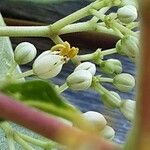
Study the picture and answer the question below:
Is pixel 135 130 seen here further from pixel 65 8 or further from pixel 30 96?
pixel 65 8

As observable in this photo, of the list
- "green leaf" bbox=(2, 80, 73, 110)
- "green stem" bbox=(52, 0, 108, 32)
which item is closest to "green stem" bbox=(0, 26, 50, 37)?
"green stem" bbox=(52, 0, 108, 32)

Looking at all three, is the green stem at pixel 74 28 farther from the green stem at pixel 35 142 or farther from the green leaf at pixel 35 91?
the green leaf at pixel 35 91

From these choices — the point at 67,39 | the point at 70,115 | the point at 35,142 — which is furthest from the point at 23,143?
the point at 67,39

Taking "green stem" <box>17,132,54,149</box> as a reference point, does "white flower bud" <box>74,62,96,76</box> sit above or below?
above

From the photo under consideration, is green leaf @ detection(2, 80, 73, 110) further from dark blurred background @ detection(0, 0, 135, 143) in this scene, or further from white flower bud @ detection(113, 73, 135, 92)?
dark blurred background @ detection(0, 0, 135, 143)

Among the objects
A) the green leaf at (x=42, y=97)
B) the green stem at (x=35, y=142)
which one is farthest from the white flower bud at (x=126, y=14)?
the green leaf at (x=42, y=97)

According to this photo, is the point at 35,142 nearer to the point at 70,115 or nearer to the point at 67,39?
the point at 70,115
